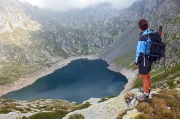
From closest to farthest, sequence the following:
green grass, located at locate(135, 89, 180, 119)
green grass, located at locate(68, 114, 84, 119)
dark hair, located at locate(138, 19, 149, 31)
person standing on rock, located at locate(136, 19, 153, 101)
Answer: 1. green grass, located at locate(135, 89, 180, 119)
2. person standing on rock, located at locate(136, 19, 153, 101)
3. dark hair, located at locate(138, 19, 149, 31)
4. green grass, located at locate(68, 114, 84, 119)

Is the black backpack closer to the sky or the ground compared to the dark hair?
closer to the ground

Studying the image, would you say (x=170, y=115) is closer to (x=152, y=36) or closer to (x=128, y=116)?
(x=128, y=116)

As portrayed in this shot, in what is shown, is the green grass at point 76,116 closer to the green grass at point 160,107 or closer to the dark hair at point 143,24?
the green grass at point 160,107

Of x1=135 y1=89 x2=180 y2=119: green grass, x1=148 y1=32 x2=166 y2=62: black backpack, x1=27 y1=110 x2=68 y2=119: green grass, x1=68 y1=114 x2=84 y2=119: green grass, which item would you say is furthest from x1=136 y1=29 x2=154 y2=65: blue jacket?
x1=27 y1=110 x2=68 y2=119: green grass

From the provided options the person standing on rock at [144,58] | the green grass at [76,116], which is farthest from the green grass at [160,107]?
the green grass at [76,116]

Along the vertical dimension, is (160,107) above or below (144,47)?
below

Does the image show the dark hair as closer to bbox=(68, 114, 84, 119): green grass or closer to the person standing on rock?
the person standing on rock

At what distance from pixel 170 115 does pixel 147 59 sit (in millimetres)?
3762

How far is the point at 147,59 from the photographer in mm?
15625

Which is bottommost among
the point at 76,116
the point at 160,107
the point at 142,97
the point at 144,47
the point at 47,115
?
the point at 160,107

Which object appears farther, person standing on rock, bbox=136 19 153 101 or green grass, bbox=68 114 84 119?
green grass, bbox=68 114 84 119

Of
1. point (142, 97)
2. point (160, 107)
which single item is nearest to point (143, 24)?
point (142, 97)

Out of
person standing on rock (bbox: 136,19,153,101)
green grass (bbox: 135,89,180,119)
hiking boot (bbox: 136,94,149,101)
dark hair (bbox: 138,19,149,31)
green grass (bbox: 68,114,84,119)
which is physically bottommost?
green grass (bbox: 135,89,180,119)

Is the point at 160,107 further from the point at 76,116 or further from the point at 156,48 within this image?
the point at 76,116
